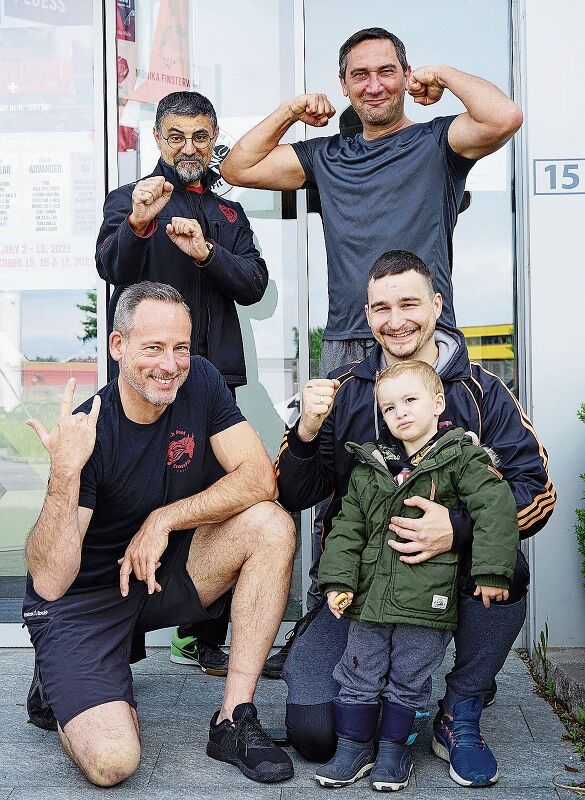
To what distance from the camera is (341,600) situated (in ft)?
10.4

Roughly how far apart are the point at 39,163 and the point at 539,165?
2.26 metres

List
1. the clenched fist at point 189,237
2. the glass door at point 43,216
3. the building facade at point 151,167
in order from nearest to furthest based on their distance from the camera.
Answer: the clenched fist at point 189,237 → the building facade at point 151,167 → the glass door at point 43,216

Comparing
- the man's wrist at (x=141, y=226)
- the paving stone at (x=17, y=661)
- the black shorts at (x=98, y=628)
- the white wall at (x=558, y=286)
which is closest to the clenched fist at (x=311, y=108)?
the man's wrist at (x=141, y=226)

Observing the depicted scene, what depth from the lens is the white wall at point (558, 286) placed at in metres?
4.50

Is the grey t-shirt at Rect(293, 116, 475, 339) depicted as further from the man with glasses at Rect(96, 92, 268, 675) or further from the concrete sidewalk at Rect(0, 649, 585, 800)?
the concrete sidewalk at Rect(0, 649, 585, 800)

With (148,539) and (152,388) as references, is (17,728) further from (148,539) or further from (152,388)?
(152,388)

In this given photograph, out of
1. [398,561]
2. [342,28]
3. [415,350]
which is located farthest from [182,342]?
[342,28]

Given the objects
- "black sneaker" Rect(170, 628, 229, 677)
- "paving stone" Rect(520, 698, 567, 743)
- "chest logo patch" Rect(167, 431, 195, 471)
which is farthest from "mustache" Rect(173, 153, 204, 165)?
"paving stone" Rect(520, 698, 567, 743)

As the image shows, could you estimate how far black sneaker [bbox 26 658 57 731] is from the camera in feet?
12.1

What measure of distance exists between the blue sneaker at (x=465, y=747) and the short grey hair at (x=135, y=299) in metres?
1.55

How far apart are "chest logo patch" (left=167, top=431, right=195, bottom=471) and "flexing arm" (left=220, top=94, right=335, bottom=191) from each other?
1.27 metres

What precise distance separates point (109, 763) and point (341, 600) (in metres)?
0.82

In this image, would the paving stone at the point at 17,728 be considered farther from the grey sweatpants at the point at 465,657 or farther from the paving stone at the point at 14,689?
the grey sweatpants at the point at 465,657

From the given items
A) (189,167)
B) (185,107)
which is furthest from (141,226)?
(185,107)
